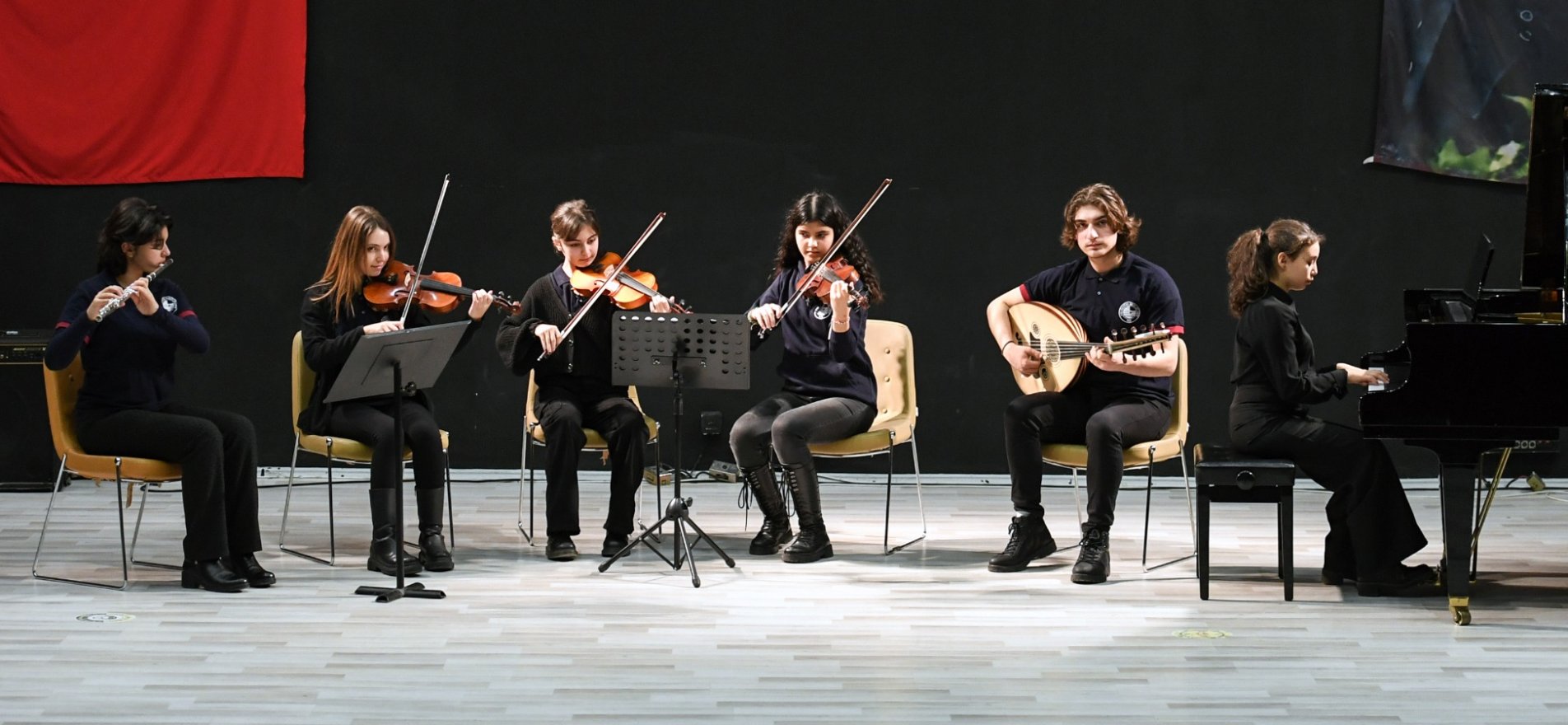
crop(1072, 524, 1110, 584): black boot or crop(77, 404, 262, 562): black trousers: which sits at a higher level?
crop(77, 404, 262, 562): black trousers

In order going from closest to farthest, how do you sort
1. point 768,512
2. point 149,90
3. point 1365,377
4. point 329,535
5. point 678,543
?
point 1365,377
point 678,543
point 768,512
point 329,535
point 149,90

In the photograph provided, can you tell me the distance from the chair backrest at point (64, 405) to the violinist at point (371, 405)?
65cm

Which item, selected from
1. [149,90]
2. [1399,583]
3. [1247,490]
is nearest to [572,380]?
[1247,490]

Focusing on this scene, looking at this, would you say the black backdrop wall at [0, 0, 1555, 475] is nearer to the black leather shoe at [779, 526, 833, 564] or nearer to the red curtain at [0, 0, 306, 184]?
the red curtain at [0, 0, 306, 184]

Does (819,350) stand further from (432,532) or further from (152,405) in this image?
(152,405)

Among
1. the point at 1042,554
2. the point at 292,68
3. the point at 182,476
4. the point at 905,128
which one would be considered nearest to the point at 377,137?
the point at 292,68

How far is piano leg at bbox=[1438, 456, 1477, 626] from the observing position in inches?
157

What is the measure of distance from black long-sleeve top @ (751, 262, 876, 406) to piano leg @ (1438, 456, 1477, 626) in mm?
1811

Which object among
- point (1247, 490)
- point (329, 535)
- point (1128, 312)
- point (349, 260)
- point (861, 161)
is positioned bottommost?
point (329, 535)

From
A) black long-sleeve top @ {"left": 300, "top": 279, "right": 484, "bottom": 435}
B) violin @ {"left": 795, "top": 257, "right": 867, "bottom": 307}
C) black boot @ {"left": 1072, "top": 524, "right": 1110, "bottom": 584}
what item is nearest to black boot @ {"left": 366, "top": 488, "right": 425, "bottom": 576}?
black long-sleeve top @ {"left": 300, "top": 279, "right": 484, "bottom": 435}

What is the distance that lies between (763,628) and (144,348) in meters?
2.03

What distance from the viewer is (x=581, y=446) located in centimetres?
504

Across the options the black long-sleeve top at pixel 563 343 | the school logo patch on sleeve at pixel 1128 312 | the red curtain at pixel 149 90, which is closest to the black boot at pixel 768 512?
the black long-sleeve top at pixel 563 343

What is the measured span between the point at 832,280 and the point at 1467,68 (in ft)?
10.8
